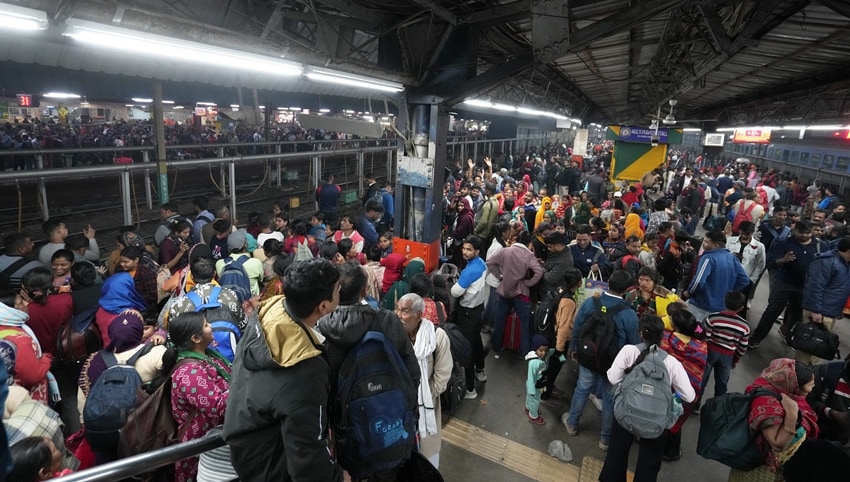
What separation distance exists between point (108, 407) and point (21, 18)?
1950 mm

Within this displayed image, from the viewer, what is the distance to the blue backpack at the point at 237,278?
13.3 ft

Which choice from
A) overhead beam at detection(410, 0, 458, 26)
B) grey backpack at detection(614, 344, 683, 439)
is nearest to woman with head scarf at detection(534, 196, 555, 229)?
overhead beam at detection(410, 0, 458, 26)

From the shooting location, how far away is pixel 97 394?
2.40 m

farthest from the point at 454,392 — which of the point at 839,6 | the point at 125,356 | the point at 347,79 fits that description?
the point at 839,6

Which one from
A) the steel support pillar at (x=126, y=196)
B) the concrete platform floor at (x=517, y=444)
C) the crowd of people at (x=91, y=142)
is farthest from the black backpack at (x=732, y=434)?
the crowd of people at (x=91, y=142)

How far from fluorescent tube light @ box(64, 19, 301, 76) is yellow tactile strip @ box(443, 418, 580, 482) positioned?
3.47 metres

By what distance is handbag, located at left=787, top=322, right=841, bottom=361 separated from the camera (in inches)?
166

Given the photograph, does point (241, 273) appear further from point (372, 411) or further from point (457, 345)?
point (372, 411)

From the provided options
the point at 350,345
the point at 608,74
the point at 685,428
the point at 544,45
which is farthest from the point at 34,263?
the point at 608,74

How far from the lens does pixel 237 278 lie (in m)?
4.23

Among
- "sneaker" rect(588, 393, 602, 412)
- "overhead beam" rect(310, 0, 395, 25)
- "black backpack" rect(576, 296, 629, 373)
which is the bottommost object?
"sneaker" rect(588, 393, 602, 412)

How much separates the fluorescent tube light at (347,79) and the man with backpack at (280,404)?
8.97 feet

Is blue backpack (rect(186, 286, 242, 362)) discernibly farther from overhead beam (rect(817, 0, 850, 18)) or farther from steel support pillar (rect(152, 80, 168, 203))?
overhead beam (rect(817, 0, 850, 18))

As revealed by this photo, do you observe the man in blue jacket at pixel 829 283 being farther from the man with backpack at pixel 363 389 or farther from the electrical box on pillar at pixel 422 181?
the man with backpack at pixel 363 389
